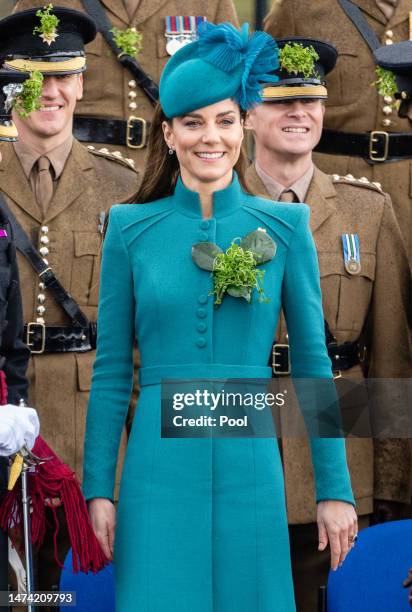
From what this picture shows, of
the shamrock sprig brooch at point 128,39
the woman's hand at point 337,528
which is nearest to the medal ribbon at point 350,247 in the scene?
the shamrock sprig brooch at point 128,39

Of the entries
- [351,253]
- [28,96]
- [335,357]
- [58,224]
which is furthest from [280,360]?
[28,96]

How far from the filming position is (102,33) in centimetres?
667

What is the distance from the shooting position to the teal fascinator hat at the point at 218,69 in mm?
4203

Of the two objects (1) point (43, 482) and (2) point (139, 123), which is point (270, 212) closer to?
(1) point (43, 482)

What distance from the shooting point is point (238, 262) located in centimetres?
414

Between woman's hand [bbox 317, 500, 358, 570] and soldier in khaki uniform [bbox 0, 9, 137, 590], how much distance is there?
192 cm

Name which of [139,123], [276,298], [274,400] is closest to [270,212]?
[276,298]

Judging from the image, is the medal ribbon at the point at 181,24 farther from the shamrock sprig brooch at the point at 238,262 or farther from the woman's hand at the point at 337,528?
the woman's hand at the point at 337,528

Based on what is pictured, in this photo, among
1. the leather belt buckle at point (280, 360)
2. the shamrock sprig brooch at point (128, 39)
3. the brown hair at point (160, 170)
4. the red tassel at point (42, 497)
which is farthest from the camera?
the shamrock sprig brooch at point (128, 39)

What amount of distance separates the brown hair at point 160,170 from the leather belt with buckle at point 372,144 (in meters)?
2.39

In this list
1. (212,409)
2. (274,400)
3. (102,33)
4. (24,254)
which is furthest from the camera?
(102,33)

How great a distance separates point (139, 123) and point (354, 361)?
1363 mm

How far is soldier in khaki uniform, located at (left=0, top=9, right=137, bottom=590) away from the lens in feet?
19.5

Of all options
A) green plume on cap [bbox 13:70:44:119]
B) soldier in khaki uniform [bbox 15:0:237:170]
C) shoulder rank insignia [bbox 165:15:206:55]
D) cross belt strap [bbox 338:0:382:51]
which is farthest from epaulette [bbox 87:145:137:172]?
green plume on cap [bbox 13:70:44:119]
